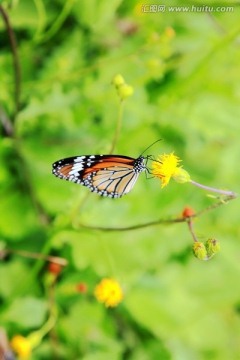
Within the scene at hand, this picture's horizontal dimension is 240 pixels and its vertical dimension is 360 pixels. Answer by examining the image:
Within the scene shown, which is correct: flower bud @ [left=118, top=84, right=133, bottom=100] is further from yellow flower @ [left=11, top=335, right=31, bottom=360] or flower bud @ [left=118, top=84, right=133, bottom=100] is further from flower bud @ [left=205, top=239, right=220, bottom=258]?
yellow flower @ [left=11, top=335, right=31, bottom=360]

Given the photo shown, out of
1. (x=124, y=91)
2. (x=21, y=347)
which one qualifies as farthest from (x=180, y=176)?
(x=21, y=347)

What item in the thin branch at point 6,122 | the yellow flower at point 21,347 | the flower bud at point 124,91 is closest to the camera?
the flower bud at point 124,91

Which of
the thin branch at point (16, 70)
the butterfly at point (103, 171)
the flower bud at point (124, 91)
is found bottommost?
the butterfly at point (103, 171)

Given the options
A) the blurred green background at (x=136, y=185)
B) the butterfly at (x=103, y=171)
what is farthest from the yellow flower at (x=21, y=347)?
the butterfly at (x=103, y=171)

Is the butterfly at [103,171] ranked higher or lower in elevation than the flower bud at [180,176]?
higher

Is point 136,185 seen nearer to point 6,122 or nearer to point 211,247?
point 6,122

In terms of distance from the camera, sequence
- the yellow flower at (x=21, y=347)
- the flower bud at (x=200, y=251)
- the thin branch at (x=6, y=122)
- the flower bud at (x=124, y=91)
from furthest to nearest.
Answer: the thin branch at (x=6, y=122) < the yellow flower at (x=21, y=347) < the flower bud at (x=124, y=91) < the flower bud at (x=200, y=251)

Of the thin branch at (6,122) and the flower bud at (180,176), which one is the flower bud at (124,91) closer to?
the flower bud at (180,176)
